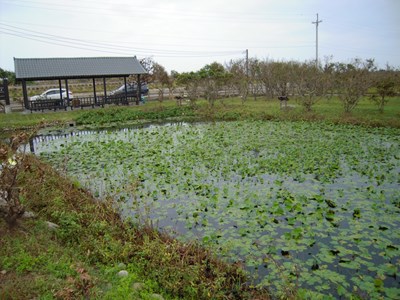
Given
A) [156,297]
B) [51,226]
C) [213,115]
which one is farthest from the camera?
[213,115]

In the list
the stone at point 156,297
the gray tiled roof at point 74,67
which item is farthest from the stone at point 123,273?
the gray tiled roof at point 74,67

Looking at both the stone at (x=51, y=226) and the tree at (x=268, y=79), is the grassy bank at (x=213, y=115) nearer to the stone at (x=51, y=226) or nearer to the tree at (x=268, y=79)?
the tree at (x=268, y=79)

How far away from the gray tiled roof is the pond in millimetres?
10981

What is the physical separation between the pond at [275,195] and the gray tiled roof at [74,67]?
1098 cm

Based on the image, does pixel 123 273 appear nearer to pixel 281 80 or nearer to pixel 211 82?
pixel 211 82

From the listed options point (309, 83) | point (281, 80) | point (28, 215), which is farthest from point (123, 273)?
point (281, 80)

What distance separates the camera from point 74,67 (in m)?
24.2

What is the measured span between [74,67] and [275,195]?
21.4 meters

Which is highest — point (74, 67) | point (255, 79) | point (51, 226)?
point (74, 67)

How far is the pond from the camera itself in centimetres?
458

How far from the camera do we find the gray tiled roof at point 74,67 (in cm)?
2244

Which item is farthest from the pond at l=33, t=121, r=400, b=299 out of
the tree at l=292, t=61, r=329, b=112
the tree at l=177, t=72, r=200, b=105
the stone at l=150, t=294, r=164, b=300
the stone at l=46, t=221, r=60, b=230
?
the tree at l=177, t=72, r=200, b=105

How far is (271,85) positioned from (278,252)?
932 inches

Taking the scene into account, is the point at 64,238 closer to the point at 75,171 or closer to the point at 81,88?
the point at 75,171
